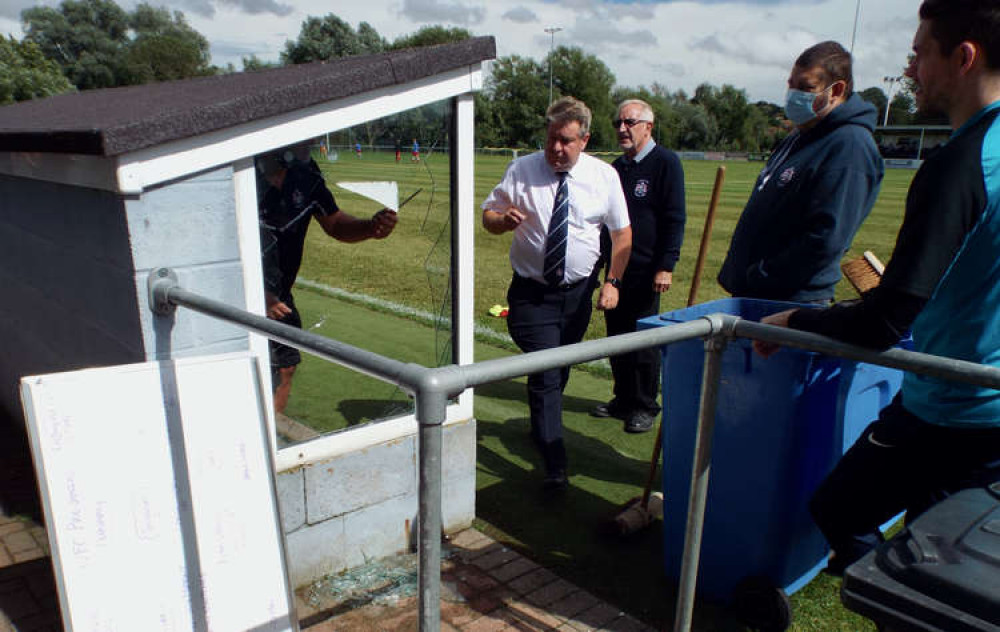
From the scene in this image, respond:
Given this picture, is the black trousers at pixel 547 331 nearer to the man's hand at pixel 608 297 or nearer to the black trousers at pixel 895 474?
the man's hand at pixel 608 297

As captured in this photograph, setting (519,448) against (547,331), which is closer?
(547,331)

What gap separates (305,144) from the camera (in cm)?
253

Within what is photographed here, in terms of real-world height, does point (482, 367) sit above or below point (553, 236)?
above

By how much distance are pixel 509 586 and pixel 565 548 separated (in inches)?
16.4

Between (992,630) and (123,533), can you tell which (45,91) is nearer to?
(123,533)

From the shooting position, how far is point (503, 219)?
3746 mm

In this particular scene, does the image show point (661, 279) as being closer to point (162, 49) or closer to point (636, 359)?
point (636, 359)

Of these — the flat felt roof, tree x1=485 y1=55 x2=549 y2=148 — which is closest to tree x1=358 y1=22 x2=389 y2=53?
tree x1=485 y1=55 x2=549 y2=148

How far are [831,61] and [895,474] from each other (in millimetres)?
1765

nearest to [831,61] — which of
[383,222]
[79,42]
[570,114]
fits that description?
[570,114]

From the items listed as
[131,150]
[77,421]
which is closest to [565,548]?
[77,421]

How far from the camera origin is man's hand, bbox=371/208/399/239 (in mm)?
2973

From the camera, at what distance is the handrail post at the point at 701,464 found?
1767mm

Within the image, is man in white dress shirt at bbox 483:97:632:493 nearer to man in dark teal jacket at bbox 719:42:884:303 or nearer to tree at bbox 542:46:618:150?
man in dark teal jacket at bbox 719:42:884:303
